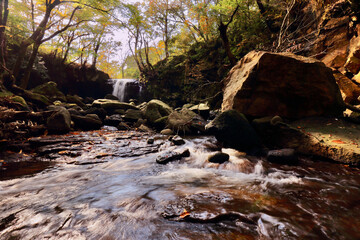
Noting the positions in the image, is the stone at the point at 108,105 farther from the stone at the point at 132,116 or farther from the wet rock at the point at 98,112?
the stone at the point at 132,116

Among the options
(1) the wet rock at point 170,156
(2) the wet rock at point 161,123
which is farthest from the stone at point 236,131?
(2) the wet rock at point 161,123

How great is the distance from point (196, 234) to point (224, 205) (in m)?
0.63

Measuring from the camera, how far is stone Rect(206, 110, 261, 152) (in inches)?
181

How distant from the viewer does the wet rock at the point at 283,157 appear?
3586 mm

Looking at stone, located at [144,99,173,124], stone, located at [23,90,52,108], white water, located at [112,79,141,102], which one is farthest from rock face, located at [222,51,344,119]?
white water, located at [112,79,141,102]

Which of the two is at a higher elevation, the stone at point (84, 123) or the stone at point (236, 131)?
the stone at point (236, 131)

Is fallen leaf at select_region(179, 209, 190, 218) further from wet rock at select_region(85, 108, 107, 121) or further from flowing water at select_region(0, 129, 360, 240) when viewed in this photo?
wet rock at select_region(85, 108, 107, 121)

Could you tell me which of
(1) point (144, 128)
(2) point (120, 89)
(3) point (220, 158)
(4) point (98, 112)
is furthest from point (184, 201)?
(2) point (120, 89)

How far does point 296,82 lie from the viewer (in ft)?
15.8

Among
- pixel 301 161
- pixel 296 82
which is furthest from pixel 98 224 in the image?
pixel 296 82

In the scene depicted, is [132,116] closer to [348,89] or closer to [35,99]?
[35,99]

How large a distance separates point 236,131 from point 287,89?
2.13 meters

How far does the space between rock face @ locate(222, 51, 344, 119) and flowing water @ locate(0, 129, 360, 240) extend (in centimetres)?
199

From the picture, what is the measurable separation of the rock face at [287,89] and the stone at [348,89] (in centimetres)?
159
